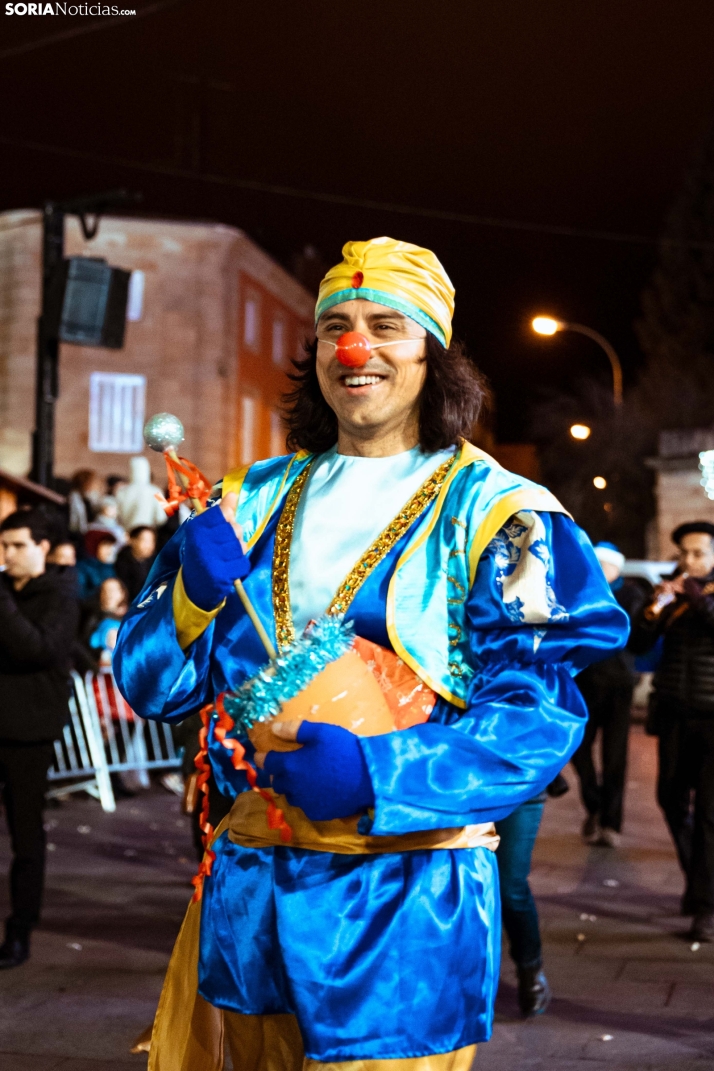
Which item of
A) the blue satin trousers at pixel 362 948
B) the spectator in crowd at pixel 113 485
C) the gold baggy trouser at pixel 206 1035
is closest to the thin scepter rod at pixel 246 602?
the blue satin trousers at pixel 362 948

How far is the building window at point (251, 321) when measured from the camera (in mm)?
34844

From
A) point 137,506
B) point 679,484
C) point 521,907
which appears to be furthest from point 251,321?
point 521,907

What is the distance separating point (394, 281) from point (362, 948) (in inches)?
49.9

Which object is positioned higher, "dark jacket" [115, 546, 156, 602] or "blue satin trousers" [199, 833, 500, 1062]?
"dark jacket" [115, 546, 156, 602]

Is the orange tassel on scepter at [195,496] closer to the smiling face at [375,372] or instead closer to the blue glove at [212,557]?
the blue glove at [212,557]

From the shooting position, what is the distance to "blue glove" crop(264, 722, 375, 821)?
2.11 m

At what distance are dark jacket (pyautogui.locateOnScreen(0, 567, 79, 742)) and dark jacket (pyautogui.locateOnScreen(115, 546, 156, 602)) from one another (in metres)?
4.63

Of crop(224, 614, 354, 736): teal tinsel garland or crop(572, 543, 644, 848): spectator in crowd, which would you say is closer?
crop(224, 614, 354, 736): teal tinsel garland

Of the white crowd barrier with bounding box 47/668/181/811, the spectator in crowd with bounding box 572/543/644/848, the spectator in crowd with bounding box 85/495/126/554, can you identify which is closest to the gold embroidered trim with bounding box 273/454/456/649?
the spectator in crowd with bounding box 572/543/644/848

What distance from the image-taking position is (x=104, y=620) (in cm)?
1079

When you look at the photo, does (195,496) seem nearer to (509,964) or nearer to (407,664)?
(407,664)

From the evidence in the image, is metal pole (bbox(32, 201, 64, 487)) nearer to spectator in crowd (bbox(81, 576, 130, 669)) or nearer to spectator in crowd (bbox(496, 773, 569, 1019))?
spectator in crowd (bbox(81, 576, 130, 669))

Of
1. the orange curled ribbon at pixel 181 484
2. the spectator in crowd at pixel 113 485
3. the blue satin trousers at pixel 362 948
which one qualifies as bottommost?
the blue satin trousers at pixel 362 948

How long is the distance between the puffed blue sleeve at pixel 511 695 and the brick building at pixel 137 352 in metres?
29.1
